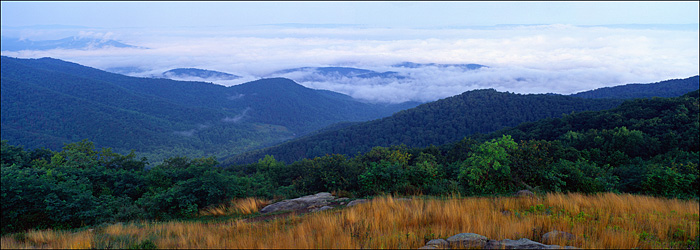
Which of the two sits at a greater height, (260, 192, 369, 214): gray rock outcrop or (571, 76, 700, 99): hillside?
(571, 76, 700, 99): hillside

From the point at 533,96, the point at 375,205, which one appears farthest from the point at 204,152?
the point at 375,205

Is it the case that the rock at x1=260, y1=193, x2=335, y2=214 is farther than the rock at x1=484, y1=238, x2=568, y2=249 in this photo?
Yes

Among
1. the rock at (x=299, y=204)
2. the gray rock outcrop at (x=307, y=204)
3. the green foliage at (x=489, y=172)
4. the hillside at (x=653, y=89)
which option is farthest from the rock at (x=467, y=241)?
the hillside at (x=653, y=89)

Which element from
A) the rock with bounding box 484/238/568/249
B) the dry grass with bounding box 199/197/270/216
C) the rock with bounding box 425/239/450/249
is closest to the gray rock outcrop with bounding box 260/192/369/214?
the dry grass with bounding box 199/197/270/216

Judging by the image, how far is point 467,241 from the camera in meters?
4.99

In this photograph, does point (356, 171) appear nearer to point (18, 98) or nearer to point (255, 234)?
point (255, 234)

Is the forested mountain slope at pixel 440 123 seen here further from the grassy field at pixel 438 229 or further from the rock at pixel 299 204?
the grassy field at pixel 438 229

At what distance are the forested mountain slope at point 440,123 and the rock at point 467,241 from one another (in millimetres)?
81187

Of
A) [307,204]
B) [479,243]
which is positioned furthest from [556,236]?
[307,204]

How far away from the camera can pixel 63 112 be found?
546 ft

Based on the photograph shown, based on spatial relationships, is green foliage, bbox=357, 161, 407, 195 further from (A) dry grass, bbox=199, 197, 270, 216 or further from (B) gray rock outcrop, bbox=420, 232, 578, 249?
(B) gray rock outcrop, bbox=420, 232, 578, 249

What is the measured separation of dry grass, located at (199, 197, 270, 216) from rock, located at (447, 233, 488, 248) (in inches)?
279

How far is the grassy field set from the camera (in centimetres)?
510

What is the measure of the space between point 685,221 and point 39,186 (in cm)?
1559
